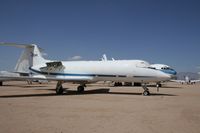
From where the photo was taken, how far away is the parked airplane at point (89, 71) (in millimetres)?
18070

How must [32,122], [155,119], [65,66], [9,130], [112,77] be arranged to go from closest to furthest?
[9,130]
[32,122]
[155,119]
[112,77]
[65,66]

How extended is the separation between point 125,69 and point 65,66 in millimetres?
6218

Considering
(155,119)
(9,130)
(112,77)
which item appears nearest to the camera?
(9,130)

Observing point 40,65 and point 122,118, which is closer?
point 122,118

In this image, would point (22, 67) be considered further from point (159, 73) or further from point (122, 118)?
point (122, 118)

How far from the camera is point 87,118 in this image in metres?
8.53

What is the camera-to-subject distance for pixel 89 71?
19938 mm

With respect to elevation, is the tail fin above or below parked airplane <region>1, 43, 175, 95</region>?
above

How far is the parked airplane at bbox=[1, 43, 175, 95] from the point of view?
18.1 m

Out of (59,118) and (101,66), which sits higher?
(101,66)

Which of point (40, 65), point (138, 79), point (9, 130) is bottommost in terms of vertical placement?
point (9, 130)

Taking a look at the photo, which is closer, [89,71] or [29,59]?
[89,71]

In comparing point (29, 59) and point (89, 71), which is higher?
point (29, 59)

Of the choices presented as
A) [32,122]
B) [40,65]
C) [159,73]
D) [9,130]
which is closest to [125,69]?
[159,73]
